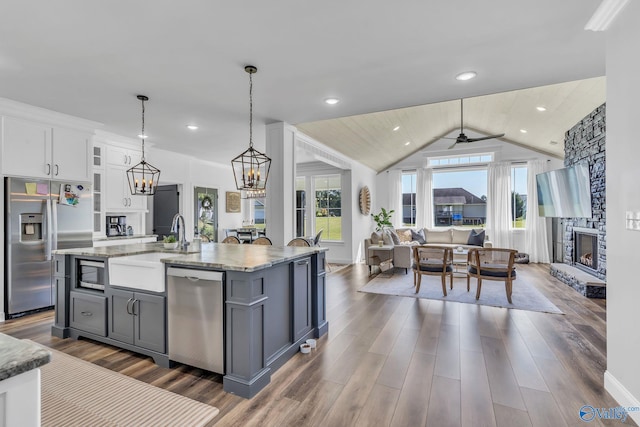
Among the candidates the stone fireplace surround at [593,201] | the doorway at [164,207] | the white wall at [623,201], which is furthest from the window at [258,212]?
the white wall at [623,201]

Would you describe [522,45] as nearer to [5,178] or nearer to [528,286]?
[528,286]

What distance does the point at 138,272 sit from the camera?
266cm

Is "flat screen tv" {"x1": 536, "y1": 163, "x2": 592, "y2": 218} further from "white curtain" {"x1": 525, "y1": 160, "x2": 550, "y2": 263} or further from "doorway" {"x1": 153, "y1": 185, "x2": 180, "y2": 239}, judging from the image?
"doorway" {"x1": 153, "y1": 185, "x2": 180, "y2": 239}

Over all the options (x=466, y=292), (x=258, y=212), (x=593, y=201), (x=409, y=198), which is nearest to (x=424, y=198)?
(x=409, y=198)

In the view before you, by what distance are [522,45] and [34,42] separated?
3.84 m

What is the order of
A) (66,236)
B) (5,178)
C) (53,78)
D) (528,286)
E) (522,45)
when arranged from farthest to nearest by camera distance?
(528,286) < (66,236) < (5,178) < (53,78) < (522,45)

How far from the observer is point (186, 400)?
210cm

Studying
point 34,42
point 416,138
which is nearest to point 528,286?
point 416,138

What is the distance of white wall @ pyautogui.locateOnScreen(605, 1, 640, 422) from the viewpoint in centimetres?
186

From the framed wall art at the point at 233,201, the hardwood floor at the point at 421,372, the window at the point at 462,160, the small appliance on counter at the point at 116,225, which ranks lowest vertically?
the hardwood floor at the point at 421,372

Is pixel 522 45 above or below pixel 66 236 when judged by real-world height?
above

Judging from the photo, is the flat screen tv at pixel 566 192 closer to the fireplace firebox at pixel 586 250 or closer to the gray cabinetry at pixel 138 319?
the fireplace firebox at pixel 586 250

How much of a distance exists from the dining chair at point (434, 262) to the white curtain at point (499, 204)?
4.11m

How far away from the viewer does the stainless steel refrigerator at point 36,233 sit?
372cm
